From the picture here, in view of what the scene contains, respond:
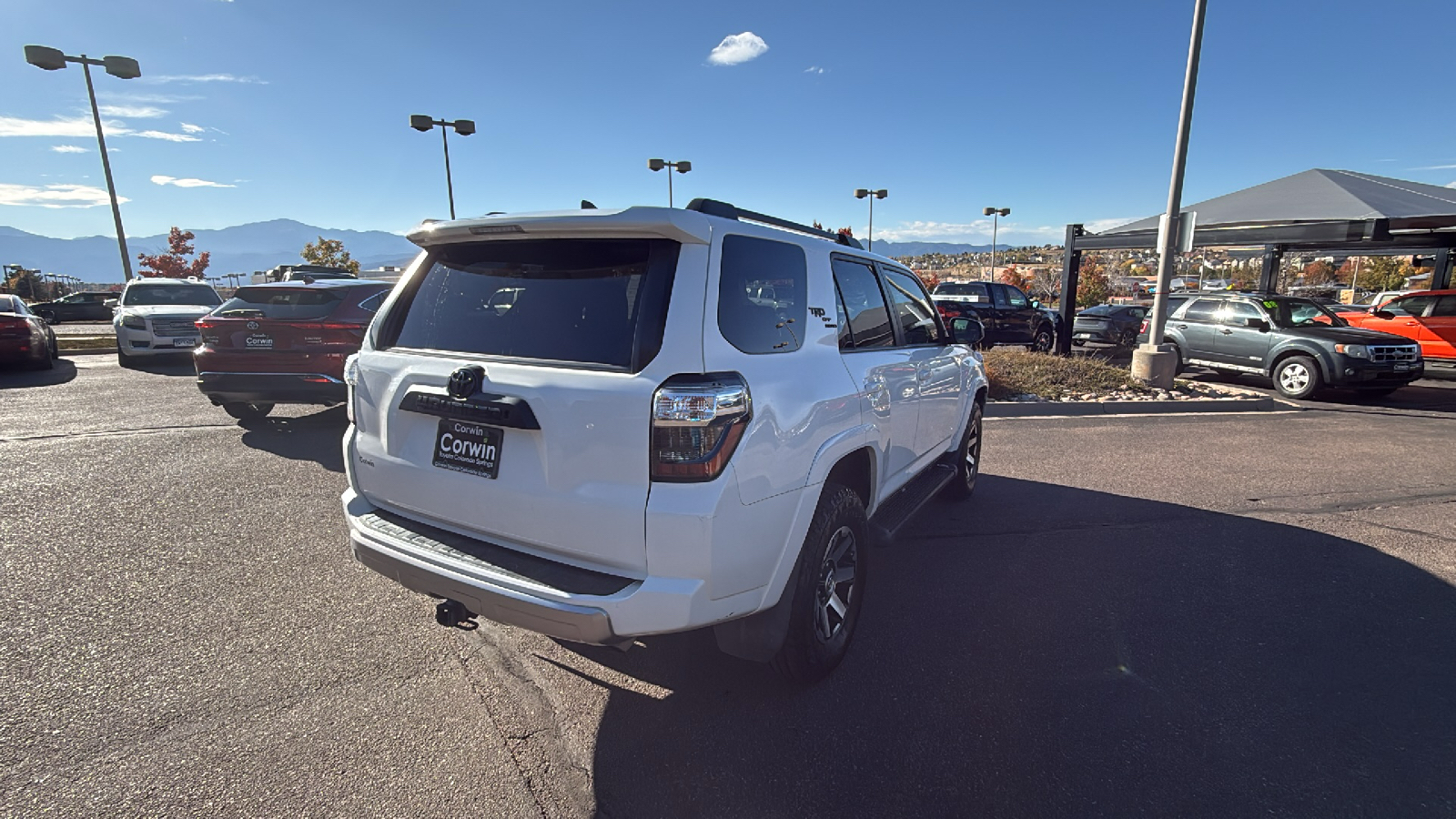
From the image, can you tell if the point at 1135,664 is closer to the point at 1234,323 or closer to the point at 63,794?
the point at 63,794

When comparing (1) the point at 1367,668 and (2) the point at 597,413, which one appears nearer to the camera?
(2) the point at 597,413

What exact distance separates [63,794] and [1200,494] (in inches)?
275

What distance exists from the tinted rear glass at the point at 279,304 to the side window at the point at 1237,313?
13.8 meters

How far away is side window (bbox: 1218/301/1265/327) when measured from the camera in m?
11.6

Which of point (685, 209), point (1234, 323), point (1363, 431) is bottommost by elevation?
point (1363, 431)

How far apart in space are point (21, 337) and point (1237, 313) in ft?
67.2

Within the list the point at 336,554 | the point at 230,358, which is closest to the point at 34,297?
the point at 230,358

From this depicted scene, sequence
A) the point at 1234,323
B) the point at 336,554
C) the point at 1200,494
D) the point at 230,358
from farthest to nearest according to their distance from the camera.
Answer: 1. the point at 1234,323
2. the point at 230,358
3. the point at 1200,494
4. the point at 336,554

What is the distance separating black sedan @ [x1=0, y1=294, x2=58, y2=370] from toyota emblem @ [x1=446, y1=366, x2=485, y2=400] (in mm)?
13663

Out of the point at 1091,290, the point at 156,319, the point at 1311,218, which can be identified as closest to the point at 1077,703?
the point at 1311,218

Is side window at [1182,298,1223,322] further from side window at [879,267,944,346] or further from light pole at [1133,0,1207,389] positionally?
side window at [879,267,944,346]

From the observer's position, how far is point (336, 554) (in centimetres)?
402

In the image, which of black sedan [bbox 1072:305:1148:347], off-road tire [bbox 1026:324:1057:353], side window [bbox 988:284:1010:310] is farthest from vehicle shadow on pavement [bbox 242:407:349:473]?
off-road tire [bbox 1026:324:1057:353]

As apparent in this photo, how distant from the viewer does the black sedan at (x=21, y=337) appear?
35.8 feet
